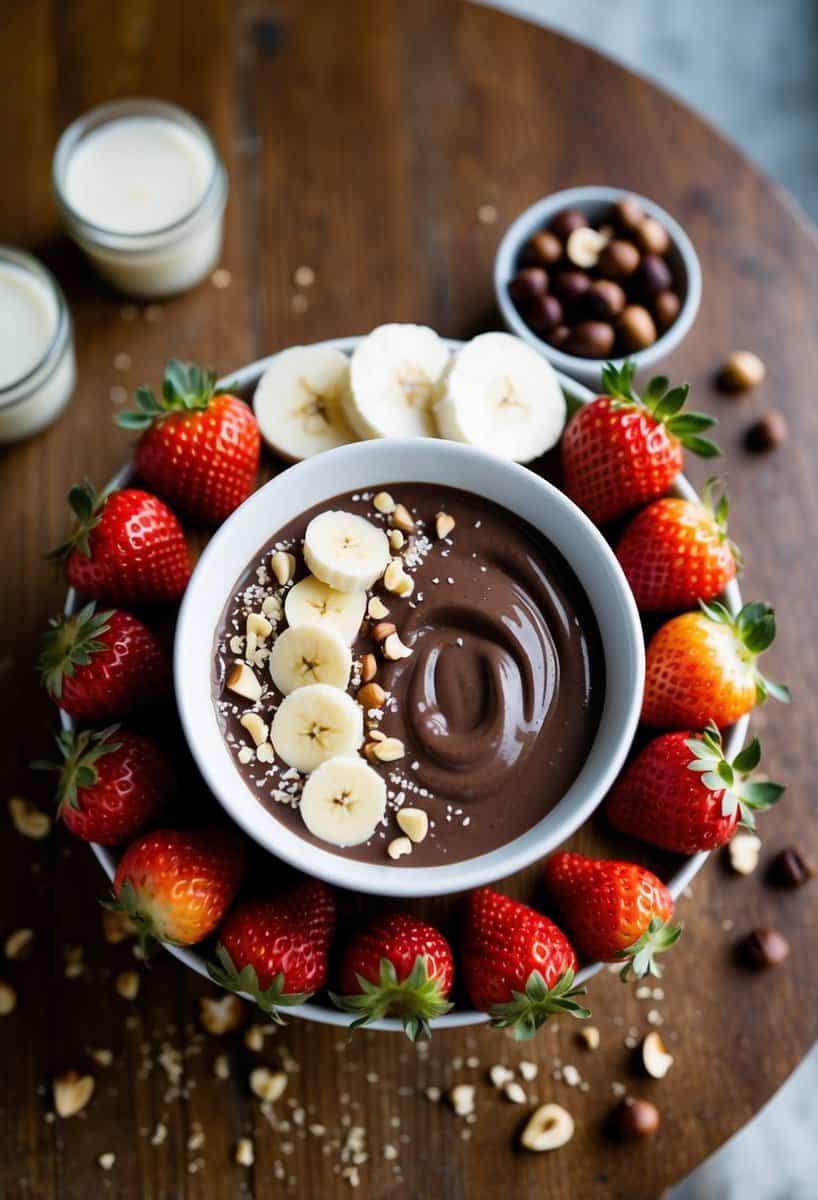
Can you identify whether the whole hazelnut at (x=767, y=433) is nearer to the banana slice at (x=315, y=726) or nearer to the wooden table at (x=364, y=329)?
the wooden table at (x=364, y=329)

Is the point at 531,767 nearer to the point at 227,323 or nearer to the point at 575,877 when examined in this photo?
the point at 575,877

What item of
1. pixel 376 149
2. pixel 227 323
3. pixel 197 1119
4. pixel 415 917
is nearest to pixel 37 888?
pixel 197 1119

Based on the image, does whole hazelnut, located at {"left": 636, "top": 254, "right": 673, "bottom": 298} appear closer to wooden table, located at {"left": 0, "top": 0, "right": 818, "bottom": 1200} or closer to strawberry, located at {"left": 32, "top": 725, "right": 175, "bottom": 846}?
wooden table, located at {"left": 0, "top": 0, "right": 818, "bottom": 1200}

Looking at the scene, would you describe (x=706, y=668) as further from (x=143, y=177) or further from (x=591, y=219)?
(x=143, y=177)

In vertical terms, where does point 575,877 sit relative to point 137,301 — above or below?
below

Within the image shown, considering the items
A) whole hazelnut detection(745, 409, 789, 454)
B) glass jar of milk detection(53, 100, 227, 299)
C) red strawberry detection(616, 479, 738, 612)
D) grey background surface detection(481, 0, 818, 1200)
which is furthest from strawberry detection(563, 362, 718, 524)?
grey background surface detection(481, 0, 818, 1200)
